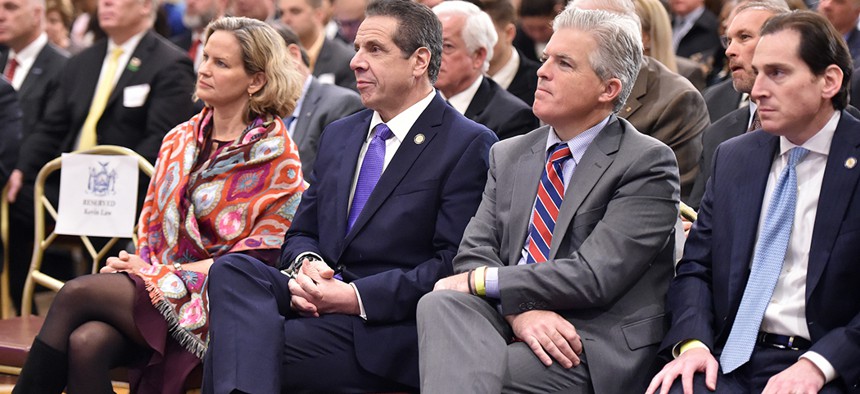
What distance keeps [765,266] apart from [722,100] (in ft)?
6.95

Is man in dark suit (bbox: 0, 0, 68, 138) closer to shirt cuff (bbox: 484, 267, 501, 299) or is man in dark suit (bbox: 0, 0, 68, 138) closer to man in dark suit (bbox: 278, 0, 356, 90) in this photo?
man in dark suit (bbox: 278, 0, 356, 90)

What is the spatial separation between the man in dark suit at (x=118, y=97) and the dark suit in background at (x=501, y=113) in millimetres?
1751

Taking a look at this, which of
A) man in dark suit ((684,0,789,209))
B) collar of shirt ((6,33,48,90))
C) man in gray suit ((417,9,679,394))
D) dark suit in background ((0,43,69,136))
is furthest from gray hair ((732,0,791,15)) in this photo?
collar of shirt ((6,33,48,90))

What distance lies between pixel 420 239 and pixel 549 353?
708 mm

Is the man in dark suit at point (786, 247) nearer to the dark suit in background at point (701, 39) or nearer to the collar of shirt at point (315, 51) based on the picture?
the collar of shirt at point (315, 51)

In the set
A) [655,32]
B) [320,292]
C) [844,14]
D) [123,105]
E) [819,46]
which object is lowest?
[123,105]

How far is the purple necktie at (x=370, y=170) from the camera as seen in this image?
3754mm

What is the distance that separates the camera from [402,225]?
3637mm

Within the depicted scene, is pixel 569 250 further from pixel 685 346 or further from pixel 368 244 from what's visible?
pixel 368 244

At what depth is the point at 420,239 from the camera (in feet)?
12.0

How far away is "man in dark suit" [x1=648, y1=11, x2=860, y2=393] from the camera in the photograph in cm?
293

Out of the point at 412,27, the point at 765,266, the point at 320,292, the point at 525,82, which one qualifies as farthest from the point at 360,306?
the point at 525,82

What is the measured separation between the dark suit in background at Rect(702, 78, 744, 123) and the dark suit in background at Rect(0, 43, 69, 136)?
3.65 meters

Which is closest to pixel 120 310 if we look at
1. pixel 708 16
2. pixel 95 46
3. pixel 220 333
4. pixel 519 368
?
pixel 220 333
